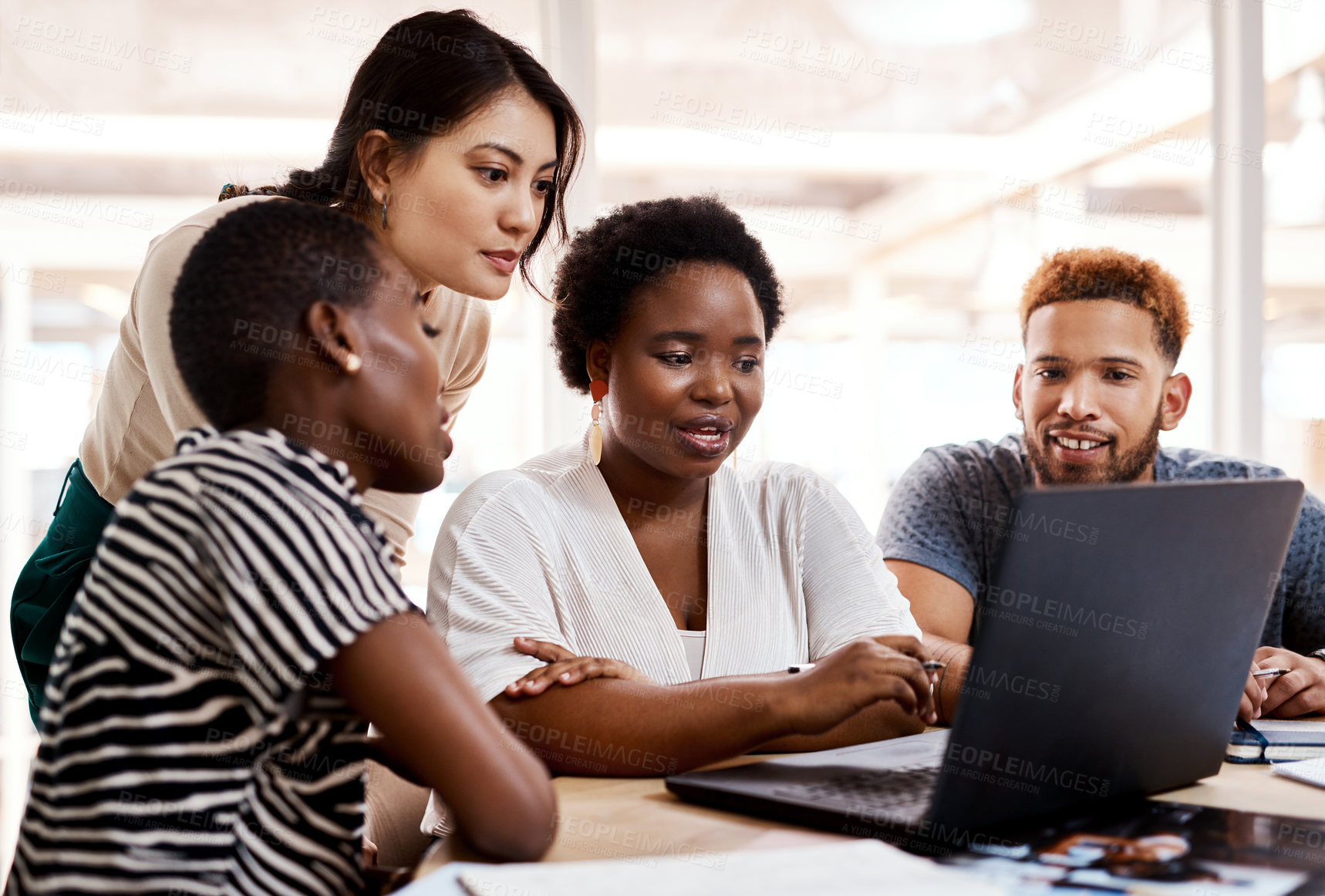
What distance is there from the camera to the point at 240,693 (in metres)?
0.75

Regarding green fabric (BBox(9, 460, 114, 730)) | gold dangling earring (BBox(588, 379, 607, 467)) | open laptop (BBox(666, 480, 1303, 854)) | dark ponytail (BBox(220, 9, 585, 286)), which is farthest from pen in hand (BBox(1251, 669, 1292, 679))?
green fabric (BBox(9, 460, 114, 730))

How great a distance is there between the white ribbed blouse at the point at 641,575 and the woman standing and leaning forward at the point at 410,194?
0.40m

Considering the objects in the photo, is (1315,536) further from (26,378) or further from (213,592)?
(26,378)

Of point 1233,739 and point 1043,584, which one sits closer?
point 1043,584

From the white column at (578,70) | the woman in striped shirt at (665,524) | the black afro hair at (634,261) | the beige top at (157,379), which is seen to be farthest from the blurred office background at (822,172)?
the woman in striped shirt at (665,524)

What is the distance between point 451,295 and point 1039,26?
1968mm

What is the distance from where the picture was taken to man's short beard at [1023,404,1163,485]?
1.83 metres

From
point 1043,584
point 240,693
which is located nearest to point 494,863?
point 240,693

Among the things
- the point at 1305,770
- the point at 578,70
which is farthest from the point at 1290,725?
the point at 578,70

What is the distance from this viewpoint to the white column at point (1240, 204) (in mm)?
2887

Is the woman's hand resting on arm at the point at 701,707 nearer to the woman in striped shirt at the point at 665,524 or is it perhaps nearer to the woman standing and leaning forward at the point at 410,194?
the woman in striped shirt at the point at 665,524

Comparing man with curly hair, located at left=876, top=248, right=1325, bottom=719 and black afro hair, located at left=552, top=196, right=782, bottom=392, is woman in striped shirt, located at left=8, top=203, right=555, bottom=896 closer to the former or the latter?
black afro hair, located at left=552, top=196, right=782, bottom=392

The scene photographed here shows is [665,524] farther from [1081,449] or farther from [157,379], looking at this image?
[1081,449]

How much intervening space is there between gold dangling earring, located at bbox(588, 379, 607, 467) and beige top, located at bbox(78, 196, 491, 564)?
23 centimetres
